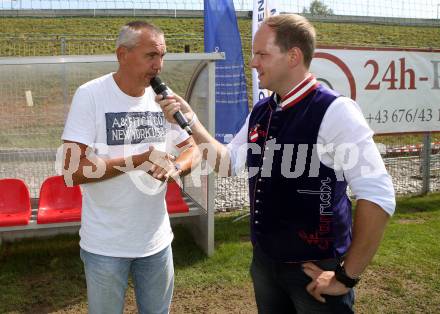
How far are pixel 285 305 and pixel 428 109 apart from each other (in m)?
5.76

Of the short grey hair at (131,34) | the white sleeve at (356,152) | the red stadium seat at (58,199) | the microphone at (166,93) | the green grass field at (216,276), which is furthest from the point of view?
the red stadium seat at (58,199)

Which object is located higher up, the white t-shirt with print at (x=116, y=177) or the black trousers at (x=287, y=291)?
the white t-shirt with print at (x=116, y=177)

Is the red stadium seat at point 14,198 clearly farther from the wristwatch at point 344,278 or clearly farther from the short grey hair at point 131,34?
the wristwatch at point 344,278

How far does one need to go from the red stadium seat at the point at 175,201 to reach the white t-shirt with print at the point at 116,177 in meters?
2.30

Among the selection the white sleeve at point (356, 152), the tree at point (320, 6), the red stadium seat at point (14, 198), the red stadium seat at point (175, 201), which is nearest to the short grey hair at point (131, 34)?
the white sleeve at point (356, 152)

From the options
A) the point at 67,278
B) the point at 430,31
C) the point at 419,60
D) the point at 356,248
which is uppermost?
the point at 430,31

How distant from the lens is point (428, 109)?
23.5 ft

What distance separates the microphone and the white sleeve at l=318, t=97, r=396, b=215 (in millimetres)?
701

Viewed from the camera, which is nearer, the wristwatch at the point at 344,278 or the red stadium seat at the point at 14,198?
the wristwatch at the point at 344,278

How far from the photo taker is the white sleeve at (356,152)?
186 cm

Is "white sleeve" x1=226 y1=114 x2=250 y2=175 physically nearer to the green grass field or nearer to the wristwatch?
the wristwatch

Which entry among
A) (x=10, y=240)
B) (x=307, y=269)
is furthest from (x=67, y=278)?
(x=307, y=269)

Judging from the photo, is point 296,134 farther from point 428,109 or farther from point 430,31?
point 430,31

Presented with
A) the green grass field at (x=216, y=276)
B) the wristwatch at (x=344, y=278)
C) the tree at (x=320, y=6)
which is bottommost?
the green grass field at (x=216, y=276)
